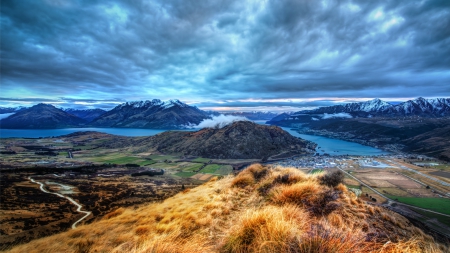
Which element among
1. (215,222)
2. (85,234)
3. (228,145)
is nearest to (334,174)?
(215,222)

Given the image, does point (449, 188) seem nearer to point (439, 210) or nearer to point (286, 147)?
point (439, 210)

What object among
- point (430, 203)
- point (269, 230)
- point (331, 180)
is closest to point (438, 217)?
point (430, 203)

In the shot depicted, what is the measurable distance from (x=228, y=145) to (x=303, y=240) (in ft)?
593

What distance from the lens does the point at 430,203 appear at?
5625cm

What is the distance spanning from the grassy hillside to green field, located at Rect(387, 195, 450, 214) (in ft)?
220

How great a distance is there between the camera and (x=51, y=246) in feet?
19.1

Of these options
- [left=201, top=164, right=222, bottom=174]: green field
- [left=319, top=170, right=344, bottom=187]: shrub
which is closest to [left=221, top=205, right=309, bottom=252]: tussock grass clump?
[left=319, top=170, right=344, bottom=187]: shrub

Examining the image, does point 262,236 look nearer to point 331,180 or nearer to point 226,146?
point 331,180

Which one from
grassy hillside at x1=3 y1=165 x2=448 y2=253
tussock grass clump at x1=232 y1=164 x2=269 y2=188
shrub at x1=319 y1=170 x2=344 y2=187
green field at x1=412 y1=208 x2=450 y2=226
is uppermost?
grassy hillside at x1=3 y1=165 x2=448 y2=253

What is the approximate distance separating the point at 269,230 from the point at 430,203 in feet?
264

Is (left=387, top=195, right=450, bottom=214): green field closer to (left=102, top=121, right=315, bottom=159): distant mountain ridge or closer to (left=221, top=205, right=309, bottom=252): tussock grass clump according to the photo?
(left=221, top=205, right=309, bottom=252): tussock grass clump

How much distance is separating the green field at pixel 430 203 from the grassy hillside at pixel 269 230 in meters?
67.2

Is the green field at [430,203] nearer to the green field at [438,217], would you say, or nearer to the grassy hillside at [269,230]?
the green field at [438,217]

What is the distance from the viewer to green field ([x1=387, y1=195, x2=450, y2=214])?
51544 mm
